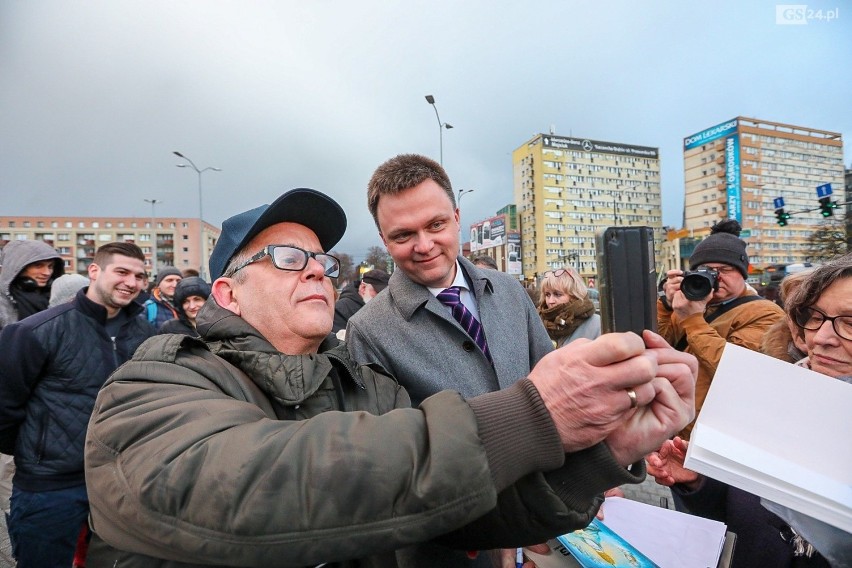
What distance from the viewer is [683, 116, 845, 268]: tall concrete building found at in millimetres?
73188

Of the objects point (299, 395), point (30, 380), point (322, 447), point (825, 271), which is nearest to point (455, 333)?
point (299, 395)

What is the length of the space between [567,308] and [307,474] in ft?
13.2

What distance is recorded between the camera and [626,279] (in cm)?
95

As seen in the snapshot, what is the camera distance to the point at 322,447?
2.54 ft

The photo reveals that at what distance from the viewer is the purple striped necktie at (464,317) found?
7.14 ft

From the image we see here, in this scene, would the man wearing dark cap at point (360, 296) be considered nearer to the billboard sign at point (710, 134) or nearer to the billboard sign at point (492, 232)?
the billboard sign at point (492, 232)

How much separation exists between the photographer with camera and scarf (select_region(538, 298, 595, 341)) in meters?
0.76

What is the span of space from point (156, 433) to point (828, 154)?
12589 cm

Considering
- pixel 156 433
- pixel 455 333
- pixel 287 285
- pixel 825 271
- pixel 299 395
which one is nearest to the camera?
pixel 156 433

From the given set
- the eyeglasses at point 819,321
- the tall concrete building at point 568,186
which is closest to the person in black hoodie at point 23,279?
the eyeglasses at point 819,321

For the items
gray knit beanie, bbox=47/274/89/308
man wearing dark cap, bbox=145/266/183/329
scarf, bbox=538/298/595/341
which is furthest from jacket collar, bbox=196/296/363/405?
man wearing dark cap, bbox=145/266/183/329

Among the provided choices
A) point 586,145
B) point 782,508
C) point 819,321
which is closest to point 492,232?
point 586,145

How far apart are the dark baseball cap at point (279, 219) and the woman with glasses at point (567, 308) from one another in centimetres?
294

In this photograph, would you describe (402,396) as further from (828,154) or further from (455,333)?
A: (828,154)
